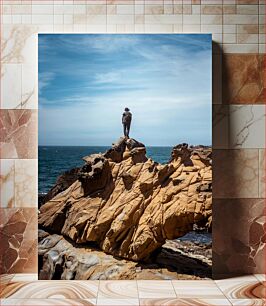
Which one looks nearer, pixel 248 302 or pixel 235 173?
pixel 248 302

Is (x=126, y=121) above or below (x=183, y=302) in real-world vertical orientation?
above

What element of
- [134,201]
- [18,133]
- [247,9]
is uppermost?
[247,9]

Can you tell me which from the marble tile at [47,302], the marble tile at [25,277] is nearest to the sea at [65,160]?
the marble tile at [25,277]

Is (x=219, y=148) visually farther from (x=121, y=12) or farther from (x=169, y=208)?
(x=121, y=12)

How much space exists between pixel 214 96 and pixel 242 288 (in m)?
1.14

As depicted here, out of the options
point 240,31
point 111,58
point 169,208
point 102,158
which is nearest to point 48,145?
point 102,158

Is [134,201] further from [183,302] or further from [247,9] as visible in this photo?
[247,9]

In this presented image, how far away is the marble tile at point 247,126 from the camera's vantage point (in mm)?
2926

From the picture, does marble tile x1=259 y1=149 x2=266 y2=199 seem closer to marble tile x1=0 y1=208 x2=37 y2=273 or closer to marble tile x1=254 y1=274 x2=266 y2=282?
marble tile x1=254 y1=274 x2=266 y2=282

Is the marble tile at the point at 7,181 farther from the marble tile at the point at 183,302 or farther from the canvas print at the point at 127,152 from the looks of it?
the marble tile at the point at 183,302

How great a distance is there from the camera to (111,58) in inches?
113

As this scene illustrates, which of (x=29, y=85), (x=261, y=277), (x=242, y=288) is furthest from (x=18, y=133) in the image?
(x=261, y=277)

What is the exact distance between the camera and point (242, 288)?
272cm

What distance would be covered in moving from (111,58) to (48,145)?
0.65 m
